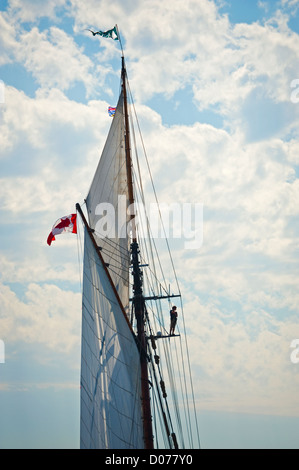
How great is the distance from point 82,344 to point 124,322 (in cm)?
294

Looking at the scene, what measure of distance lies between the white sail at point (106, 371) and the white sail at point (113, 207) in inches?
134

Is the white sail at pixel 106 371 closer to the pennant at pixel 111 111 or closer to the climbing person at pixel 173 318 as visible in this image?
the climbing person at pixel 173 318

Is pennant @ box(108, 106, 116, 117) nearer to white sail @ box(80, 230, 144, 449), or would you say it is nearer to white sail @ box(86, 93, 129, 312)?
white sail @ box(86, 93, 129, 312)

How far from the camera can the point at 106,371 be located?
36.1m

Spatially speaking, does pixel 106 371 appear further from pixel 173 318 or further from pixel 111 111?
pixel 111 111

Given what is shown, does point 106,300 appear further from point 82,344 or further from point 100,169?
point 100,169

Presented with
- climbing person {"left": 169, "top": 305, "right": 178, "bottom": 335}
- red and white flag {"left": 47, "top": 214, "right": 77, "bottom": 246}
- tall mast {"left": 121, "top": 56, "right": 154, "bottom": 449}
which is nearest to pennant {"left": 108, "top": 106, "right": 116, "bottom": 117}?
tall mast {"left": 121, "top": 56, "right": 154, "bottom": 449}

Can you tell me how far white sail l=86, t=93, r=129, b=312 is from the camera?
42031 mm

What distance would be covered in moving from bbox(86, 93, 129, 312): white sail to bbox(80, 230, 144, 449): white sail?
342 centimetres

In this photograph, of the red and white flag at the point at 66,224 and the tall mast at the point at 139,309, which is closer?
the tall mast at the point at 139,309

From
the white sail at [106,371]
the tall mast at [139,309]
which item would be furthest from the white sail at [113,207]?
the white sail at [106,371]

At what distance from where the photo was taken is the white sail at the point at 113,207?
42.0 metres

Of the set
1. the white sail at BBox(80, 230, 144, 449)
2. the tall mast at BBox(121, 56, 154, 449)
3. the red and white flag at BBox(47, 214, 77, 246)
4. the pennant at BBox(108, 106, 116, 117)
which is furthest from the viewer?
the pennant at BBox(108, 106, 116, 117)
